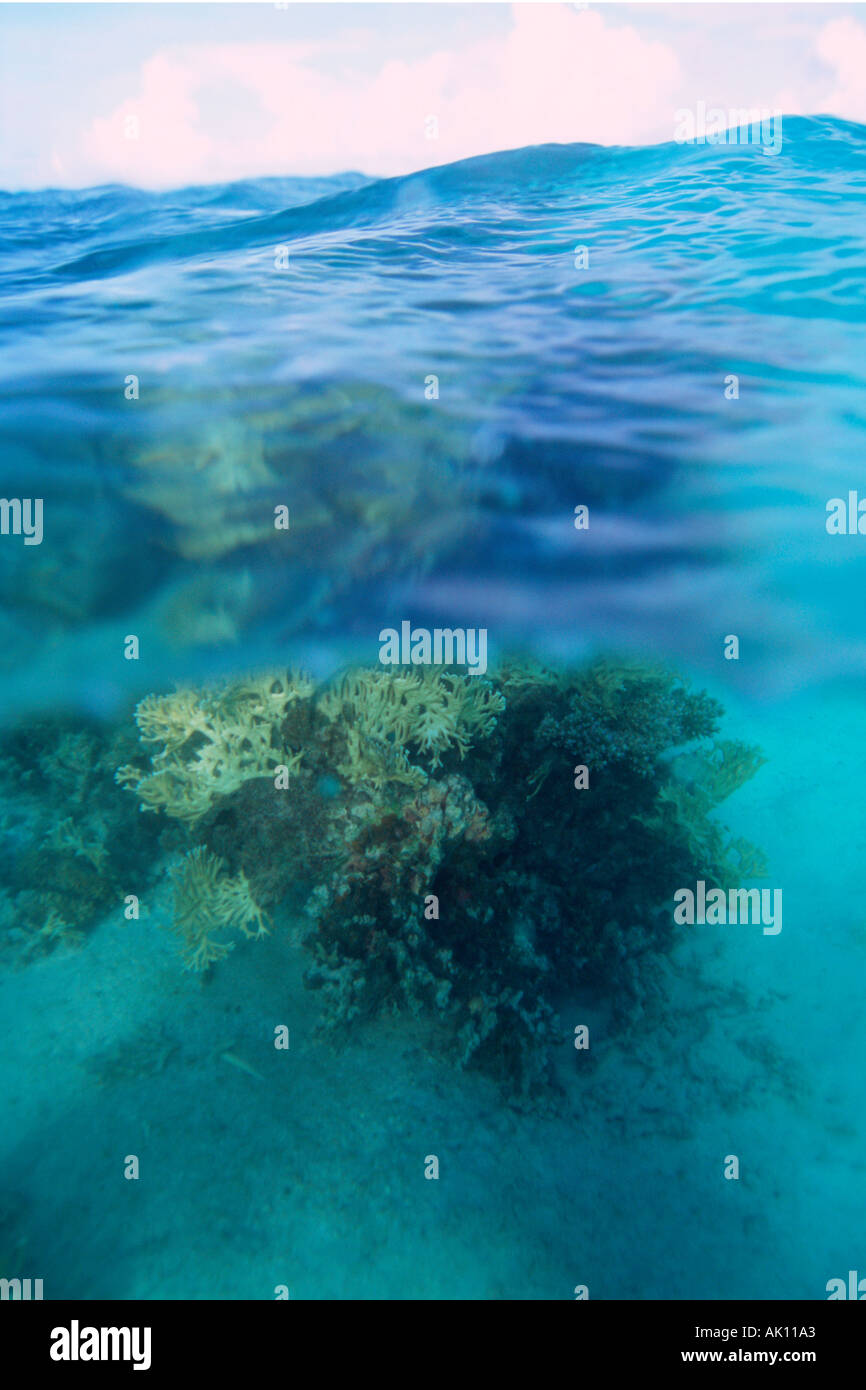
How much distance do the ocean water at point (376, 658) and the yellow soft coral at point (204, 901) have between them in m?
0.56

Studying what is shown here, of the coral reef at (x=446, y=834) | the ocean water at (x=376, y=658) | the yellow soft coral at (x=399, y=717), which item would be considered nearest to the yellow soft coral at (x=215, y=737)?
the coral reef at (x=446, y=834)

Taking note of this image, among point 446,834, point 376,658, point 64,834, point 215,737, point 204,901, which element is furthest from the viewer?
point 64,834

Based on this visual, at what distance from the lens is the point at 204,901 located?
197 inches

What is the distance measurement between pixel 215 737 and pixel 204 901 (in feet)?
4.35

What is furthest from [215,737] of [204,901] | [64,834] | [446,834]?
[64,834]

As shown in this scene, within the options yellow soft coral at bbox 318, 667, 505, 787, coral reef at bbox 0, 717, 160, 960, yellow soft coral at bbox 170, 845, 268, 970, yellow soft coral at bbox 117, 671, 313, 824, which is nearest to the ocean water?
coral reef at bbox 0, 717, 160, 960

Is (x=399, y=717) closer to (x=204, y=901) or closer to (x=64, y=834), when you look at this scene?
(x=204, y=901)

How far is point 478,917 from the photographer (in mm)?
4867

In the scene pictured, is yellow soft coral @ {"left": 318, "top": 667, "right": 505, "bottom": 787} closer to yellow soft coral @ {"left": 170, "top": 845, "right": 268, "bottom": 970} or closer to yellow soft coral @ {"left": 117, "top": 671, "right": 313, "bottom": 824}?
yellow soft coral @ {"left": 117, "top": 671, "right": 313, "bottom": 824}

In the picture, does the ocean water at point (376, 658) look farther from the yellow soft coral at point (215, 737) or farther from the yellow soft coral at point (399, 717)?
the yellow soft coral at point (399, 717)

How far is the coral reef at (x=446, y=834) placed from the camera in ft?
15.6
